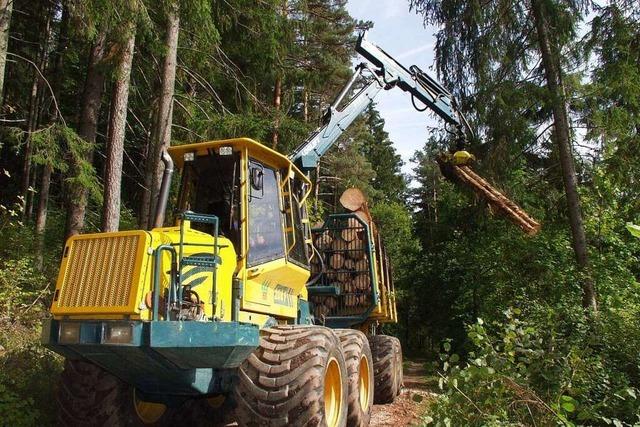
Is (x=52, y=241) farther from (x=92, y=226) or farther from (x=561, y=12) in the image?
(x=561, y=12)

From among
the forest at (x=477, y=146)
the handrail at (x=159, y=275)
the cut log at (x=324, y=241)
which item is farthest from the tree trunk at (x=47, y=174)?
the handrail at (x=159, y=275)

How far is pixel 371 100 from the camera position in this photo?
10875mm

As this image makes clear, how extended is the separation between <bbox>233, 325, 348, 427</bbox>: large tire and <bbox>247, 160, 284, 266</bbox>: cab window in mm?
855

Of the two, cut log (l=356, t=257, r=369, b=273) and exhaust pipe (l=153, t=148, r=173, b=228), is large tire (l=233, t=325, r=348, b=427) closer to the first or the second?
exhaust pipe (l=153, t=148, r=173, b=228)

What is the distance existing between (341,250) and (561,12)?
23.3ft

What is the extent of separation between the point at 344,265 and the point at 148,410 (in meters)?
4.95

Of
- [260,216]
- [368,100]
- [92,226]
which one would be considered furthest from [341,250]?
[92,226]

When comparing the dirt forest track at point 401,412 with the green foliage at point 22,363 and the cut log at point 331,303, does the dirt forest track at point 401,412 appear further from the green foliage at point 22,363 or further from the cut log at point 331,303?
the green foliage at point 22,363

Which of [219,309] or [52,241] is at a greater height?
[52,241]

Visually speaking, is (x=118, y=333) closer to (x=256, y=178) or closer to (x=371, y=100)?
(x=256, y=178)

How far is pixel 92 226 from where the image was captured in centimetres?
1609

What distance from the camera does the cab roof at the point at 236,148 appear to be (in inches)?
233

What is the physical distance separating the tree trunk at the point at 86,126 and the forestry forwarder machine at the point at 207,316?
555cm

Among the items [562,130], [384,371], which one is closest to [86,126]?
[384,371]
